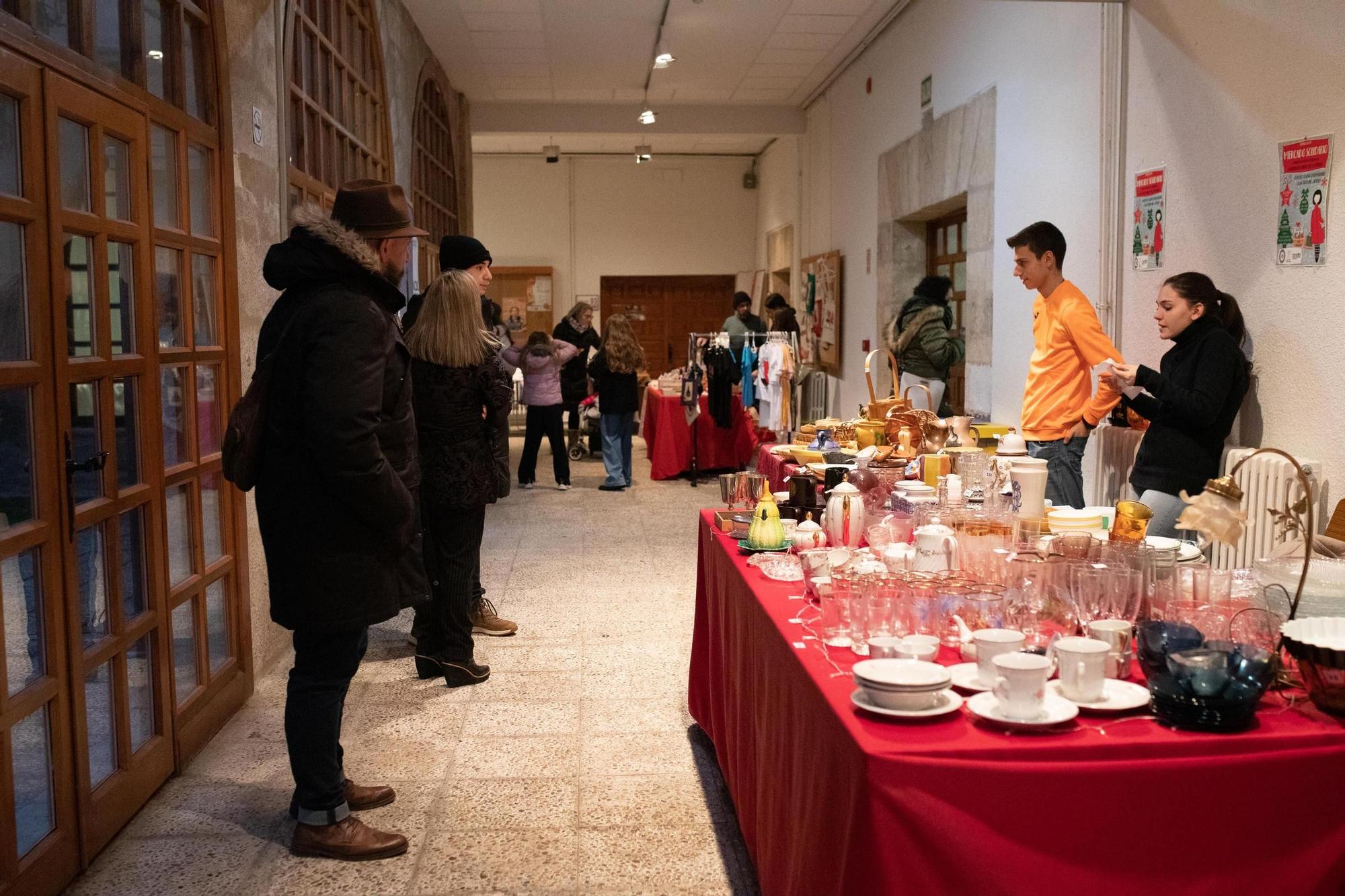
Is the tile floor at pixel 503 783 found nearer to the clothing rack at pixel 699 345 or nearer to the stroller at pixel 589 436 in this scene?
the clothing rack at pixel 699 345

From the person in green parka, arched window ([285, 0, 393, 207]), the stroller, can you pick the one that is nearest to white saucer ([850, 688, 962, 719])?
arched window ([285, 0, 393, 207])

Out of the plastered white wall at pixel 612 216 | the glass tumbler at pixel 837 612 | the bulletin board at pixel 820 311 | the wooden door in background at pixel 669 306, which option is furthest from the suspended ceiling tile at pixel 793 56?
the glass tumbler at pixel 837 612

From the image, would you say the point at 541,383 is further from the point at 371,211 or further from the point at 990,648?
the point at 990,648

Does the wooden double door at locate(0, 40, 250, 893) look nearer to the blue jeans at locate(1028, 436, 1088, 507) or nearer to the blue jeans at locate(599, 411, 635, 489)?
the blue jeans at locate(1028, 436, 1088, 507)

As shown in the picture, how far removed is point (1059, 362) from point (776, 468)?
1.24m

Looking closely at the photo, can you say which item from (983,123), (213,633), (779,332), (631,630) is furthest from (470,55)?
(213,633)

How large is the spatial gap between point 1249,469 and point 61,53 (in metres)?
3.77

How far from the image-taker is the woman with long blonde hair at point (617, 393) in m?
9.46

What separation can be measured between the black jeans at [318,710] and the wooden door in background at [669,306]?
14.3m

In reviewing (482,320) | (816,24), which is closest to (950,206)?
(816,24)

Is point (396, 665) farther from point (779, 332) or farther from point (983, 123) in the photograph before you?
point (779, 332)

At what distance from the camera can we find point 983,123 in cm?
712

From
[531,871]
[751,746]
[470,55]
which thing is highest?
[470,55]

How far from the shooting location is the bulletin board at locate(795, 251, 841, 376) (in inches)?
448
